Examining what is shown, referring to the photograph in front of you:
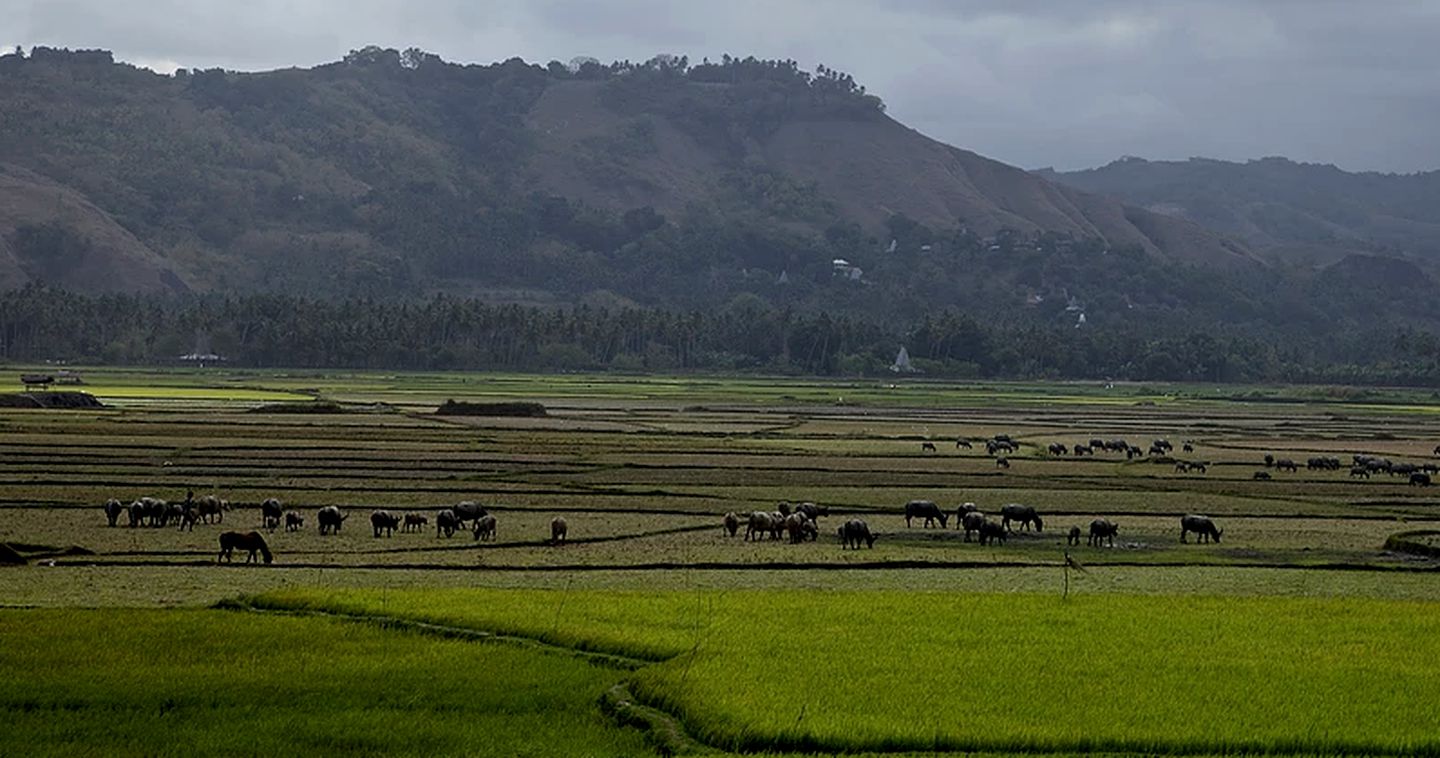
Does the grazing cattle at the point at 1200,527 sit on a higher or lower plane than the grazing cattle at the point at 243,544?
higher

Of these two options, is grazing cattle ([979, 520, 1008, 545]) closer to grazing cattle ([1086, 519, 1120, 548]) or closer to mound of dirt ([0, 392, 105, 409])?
grazing cattle ([1086, 519, 1120, 548])

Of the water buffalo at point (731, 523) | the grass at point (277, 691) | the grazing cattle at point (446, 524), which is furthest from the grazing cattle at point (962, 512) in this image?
the grass at point (277, 691)

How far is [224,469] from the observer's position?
1938 inches

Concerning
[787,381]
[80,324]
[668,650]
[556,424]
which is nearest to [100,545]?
[668,650]

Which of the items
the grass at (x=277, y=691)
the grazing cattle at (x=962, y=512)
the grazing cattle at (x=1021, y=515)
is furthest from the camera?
the grazing cattle at (x=1021, y=515)

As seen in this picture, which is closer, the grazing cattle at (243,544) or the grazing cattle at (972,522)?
the grazing cattle at (243,544)

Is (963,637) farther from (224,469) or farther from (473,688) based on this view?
Result: (224,469)

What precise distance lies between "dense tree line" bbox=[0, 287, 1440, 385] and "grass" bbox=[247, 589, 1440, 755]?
13249 cm

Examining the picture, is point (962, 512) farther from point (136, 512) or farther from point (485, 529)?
point (136, 512)

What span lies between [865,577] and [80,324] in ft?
456

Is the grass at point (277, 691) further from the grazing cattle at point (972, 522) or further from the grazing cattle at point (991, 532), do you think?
the grazing cattle at point (972, 522)

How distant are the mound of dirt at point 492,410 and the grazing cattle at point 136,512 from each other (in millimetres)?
46768

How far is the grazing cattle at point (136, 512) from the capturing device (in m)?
35.1

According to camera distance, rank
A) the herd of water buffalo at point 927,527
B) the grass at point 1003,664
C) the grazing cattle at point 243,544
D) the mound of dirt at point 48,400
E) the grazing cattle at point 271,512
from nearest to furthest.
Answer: the grass at point 1003,664, the grazing cattle at point 243,544, the herd of water buffalo at point 927,527, the grazing cattle at point 271,512, the mound of dirt at point 48,400
